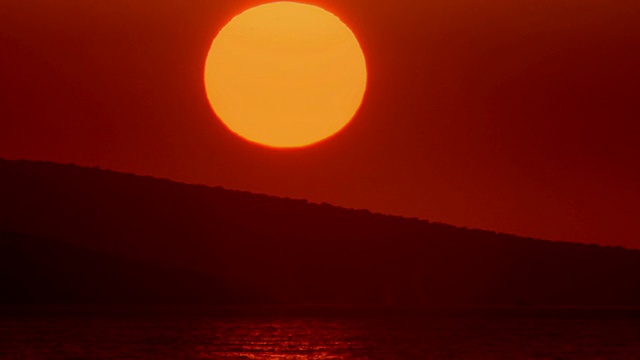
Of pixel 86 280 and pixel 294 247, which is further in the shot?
pixel 294 247

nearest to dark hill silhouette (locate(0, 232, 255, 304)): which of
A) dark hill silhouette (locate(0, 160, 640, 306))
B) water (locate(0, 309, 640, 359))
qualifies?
dark hill silhouette (locate(0, 160, 640, 306))

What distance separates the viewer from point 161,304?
122 metres

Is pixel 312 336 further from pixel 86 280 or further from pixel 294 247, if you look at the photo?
pixel 294 247

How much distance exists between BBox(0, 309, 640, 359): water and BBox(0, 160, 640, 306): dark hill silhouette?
17.2m

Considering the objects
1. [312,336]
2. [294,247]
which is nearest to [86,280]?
[294,247]

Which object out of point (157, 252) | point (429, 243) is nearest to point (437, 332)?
point (157, 252)

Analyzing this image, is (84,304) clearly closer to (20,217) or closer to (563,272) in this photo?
(20,217)

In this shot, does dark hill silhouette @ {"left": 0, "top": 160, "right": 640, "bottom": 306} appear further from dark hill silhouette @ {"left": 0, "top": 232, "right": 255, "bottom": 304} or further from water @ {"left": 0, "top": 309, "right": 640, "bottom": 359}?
water @ {"left": 0, "top": 309, "right": 640, "bottom": 359}

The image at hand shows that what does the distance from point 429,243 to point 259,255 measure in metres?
18.3

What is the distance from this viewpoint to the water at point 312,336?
69.0 meters

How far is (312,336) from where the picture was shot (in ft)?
278

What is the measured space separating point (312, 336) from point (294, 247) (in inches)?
2329

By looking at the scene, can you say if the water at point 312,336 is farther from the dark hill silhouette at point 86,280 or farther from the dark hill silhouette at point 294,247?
the dark hill silhouette at point 294,247

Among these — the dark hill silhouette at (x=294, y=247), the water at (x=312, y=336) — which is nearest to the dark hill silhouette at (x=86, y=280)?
the dark hill silhouette at (x=294, y=247)
